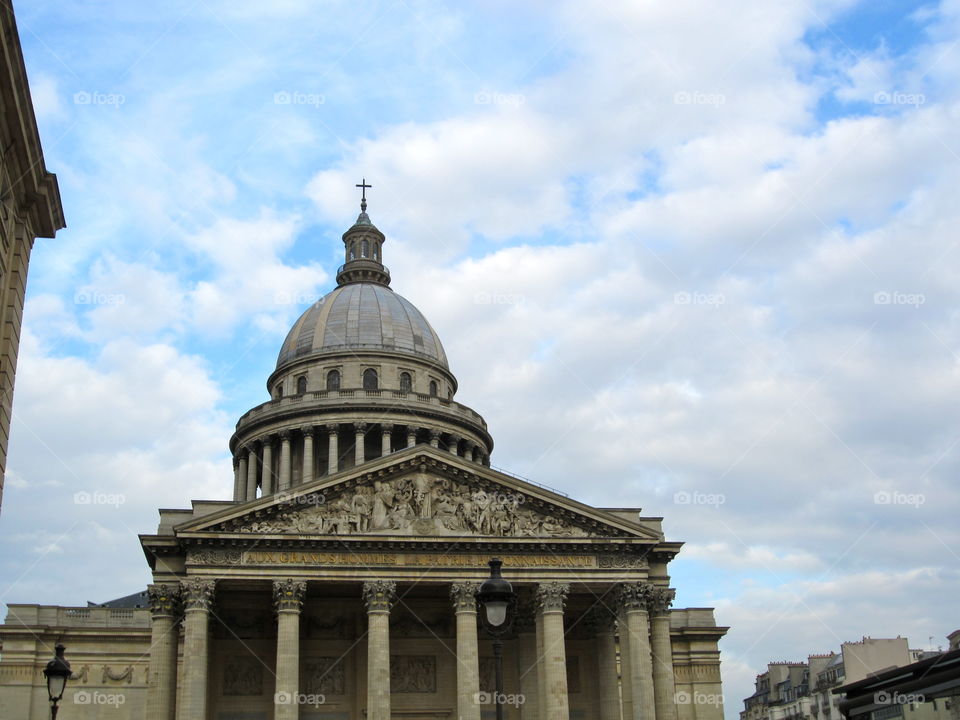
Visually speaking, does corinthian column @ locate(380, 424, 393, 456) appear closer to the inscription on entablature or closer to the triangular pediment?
the inscription on entablature

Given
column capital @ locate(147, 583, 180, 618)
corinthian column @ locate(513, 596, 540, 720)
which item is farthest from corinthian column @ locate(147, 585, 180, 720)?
corinthian column @ locate(513, 596, 540, 720)

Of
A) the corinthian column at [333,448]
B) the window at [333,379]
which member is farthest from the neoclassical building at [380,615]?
the window at [333,379]

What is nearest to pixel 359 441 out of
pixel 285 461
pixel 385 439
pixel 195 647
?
pixel 385 439

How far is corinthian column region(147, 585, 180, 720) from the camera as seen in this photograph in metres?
49.4

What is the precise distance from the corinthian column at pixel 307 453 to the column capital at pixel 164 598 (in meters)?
25.0

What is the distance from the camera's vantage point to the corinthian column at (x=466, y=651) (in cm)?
4947

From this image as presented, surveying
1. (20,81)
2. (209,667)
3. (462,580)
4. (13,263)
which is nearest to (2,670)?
(209,667)

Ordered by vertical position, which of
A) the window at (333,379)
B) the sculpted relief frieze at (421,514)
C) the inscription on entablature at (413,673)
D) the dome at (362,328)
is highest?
the dome at (362,328)

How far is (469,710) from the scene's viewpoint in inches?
1940

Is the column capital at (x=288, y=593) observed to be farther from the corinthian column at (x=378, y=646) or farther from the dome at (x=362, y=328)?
the dome at (x=362, y=328)

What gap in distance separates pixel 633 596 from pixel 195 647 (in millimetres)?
19502

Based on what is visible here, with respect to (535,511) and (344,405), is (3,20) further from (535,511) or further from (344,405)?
(344,405)

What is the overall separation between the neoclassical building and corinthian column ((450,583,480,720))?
74 millimetres

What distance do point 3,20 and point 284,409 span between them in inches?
2455
